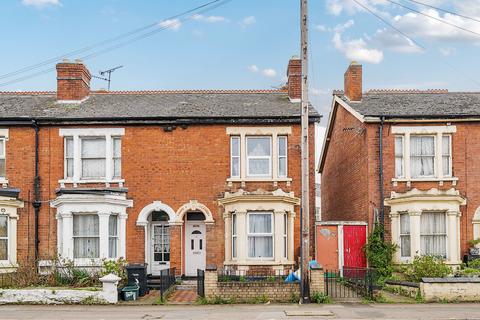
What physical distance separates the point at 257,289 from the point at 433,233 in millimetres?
9309

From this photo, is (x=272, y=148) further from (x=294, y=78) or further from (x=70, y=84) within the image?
(x=70, y=84)

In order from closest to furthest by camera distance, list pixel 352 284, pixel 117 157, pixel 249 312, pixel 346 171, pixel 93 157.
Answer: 1. pixel 249 312
2. pixel 352 284
3. pixel 93 157
4. pixel 117 157
5. pixel 346 171

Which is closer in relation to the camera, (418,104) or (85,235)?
(85,235)

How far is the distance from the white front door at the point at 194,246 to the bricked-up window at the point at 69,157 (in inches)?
213

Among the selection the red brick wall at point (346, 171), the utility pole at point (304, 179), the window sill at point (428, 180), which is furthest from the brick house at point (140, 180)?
the utility pole at point (304, 179)

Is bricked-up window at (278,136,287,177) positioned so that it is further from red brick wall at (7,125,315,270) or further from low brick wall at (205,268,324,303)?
low brick wall at (205,268,324,303)

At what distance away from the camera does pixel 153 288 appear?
25203 mm

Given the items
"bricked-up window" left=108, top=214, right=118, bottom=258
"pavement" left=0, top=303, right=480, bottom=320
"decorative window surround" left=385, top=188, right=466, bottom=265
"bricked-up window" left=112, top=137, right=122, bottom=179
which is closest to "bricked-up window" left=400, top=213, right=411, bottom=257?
"decorative window surround" left=385, top=188, right=466, bottom=265

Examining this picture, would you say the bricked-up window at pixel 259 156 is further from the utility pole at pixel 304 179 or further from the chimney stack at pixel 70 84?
the chimney stack at pixel 70 84

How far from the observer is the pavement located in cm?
1828

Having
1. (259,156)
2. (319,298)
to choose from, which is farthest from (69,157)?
(319,298)

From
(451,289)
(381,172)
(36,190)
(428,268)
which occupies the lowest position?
(451,289)

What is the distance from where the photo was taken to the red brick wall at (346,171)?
2791cm

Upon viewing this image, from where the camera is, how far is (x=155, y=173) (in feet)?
89.9
